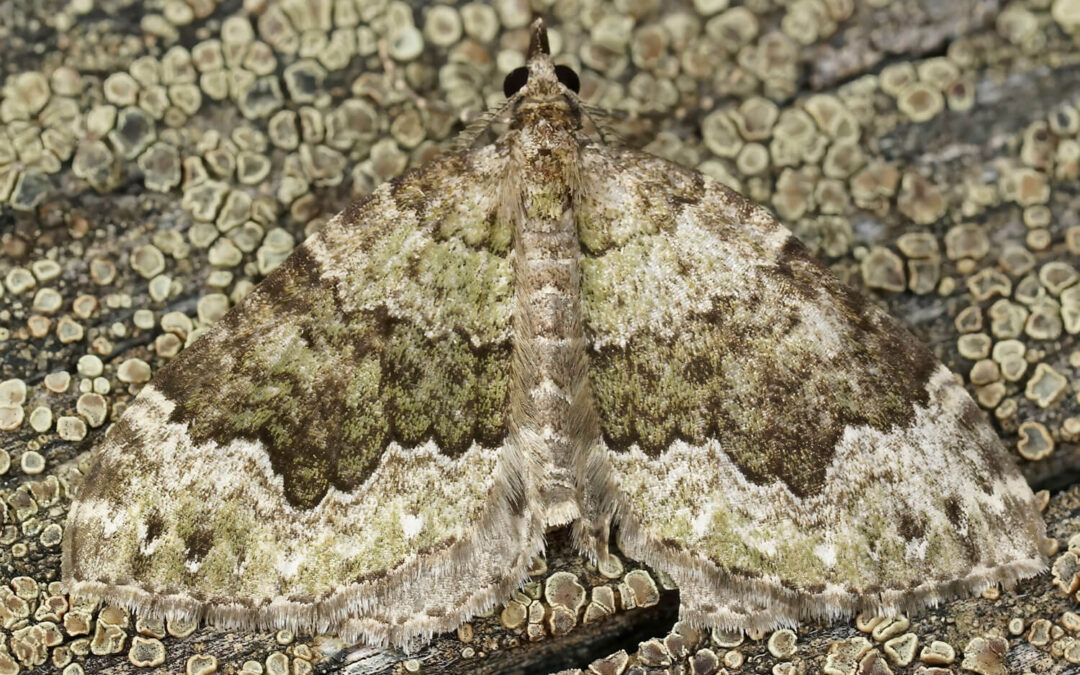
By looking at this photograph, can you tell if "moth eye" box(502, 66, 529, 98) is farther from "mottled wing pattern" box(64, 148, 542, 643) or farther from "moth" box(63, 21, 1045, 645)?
"mottled wing pattern" box(64, 148, 542, 643)

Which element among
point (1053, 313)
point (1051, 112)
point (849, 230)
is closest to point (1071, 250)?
point (1053, 313)

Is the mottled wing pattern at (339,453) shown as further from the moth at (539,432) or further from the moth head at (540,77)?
the moth head at (540,77)

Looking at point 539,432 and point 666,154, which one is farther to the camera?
point 666,154

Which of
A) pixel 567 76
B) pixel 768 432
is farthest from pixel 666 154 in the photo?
pixel 768 432

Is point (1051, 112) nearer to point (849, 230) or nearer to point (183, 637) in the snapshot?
point (849, 230)

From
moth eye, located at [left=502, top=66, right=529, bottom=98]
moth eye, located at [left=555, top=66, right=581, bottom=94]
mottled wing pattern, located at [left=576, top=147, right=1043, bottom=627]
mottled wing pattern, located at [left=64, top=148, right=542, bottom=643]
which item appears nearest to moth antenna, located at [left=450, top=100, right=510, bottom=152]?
moth eye, located at [left=502, top=66, right=529, bottom=98]

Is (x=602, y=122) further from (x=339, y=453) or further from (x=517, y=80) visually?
(x=339, y=453)
